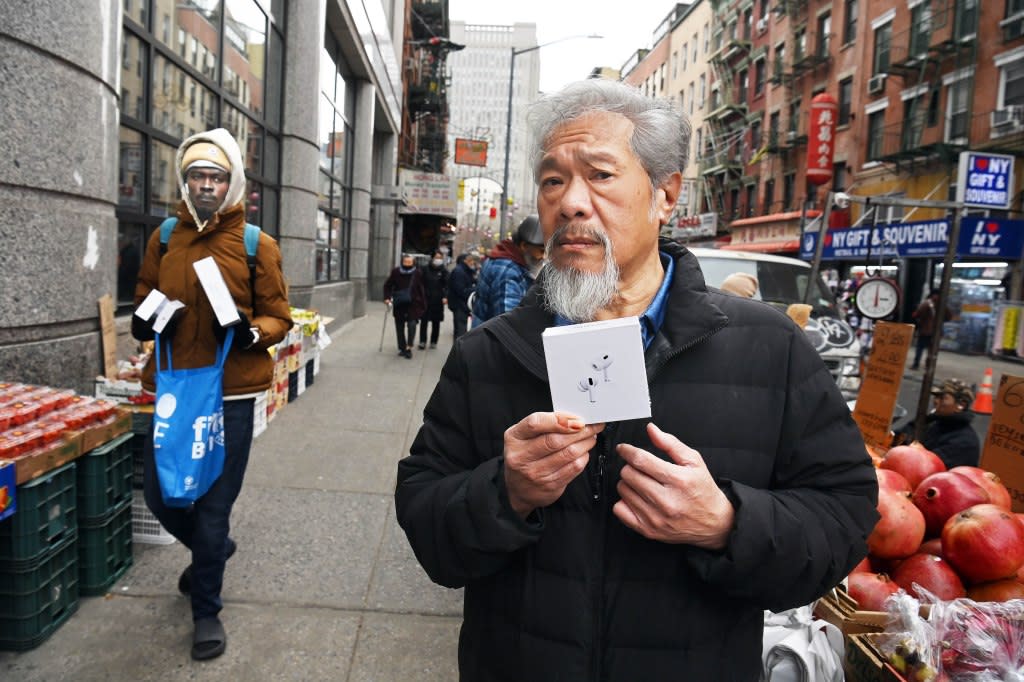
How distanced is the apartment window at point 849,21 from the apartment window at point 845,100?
5.46 feet

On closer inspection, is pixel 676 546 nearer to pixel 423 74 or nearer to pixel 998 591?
pixel 998 591

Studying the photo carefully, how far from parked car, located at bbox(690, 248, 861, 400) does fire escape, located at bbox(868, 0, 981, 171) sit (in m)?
18.1

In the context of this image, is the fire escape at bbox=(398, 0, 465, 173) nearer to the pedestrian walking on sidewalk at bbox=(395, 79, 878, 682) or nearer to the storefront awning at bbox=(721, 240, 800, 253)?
the storefront awning at bbox=(721, 240, 800, 253)

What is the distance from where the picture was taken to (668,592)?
1505 millimetres

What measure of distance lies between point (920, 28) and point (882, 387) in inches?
981

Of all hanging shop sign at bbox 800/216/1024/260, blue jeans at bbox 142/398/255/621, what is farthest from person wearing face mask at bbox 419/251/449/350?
blue jeans at bbox 142/398/255/621

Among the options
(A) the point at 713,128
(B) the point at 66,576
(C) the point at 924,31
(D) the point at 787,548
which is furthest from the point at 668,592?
(A) the point at 713,128

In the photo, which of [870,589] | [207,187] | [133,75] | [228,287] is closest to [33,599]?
[228,287]

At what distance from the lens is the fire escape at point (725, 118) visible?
135 feet

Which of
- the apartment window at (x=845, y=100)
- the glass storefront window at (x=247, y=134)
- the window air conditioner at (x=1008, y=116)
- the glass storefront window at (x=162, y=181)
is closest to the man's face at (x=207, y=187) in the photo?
the glass storefront window at (x=162, y=181)

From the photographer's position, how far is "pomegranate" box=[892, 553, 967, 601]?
8.79 ft

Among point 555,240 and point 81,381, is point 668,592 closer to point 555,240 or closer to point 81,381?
point 555,240

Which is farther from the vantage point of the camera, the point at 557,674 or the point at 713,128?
the point at 713,128

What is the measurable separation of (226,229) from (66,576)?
5.99 ft
